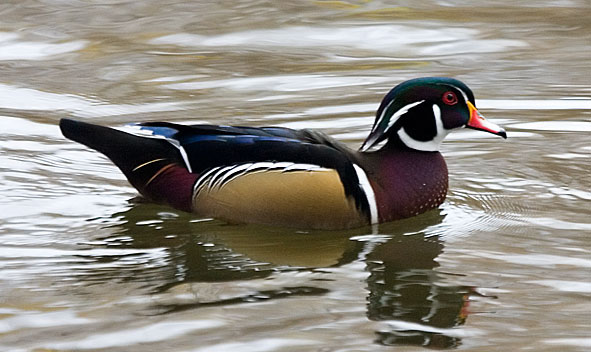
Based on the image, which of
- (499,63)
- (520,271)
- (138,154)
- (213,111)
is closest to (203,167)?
(138,154)

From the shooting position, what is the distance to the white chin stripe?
246 inches

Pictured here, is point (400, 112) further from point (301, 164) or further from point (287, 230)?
point (287, 230)

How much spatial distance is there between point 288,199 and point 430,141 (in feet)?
Answer: 2.74

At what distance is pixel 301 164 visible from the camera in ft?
19.6

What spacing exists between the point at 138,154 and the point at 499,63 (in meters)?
3.86

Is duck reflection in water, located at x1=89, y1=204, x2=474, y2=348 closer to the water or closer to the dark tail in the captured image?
the water

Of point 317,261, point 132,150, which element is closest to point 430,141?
point 317,261

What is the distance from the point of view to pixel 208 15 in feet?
35.0

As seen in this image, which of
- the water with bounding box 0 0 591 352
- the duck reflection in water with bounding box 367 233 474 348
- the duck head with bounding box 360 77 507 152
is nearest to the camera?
the duck reflection in water with bounding box 367 233 474 348

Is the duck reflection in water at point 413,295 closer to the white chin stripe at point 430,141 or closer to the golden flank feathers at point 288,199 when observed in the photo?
the golden flank feathers at point 288,199

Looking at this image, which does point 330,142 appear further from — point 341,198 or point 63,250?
point 63,250

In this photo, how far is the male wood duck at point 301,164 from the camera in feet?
19.6

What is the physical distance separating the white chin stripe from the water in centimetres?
33

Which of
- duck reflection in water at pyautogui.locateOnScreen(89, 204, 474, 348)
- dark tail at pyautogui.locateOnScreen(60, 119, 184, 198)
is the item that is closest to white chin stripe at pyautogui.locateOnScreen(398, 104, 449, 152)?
duck reflection in water at pyautogui.locateOnScreen(89, 204, 474, 348)
